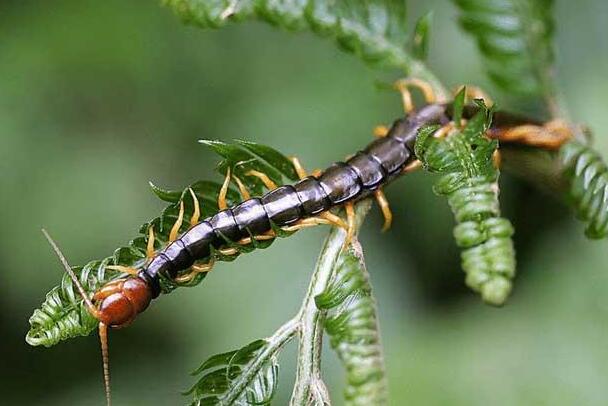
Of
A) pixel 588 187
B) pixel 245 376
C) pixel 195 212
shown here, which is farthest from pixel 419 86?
pixel 245 376

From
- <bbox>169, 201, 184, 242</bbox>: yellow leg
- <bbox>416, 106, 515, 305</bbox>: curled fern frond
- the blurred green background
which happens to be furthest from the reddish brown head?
the blurred green background

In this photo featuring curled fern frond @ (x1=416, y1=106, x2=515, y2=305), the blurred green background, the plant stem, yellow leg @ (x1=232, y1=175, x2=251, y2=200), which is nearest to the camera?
curled fern frond @ (x1=416, y1=106, x2=515, y2=305)

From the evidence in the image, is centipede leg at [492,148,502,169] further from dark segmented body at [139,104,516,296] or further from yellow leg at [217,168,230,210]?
yellow leg at [217,168,230,210]

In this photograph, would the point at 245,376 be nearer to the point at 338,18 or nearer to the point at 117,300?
the point at 117,300

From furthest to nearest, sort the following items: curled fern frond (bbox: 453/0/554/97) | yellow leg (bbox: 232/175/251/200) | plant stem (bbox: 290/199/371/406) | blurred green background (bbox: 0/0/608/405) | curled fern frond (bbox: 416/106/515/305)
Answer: blurred green background (bbox: 0/0/608/405) → curled fern frond (bbox: 453/0/554/97) → yellow leg (bbox: 232/175/251/200) → plant stem (bbox: 290/199/371/406) → curled fern frond (bbox: 416/106/515/305)

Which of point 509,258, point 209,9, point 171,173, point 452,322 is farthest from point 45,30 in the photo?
point 509,258

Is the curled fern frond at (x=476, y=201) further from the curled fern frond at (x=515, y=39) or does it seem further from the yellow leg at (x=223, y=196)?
the curled fern frond at (x=515, y=39)
